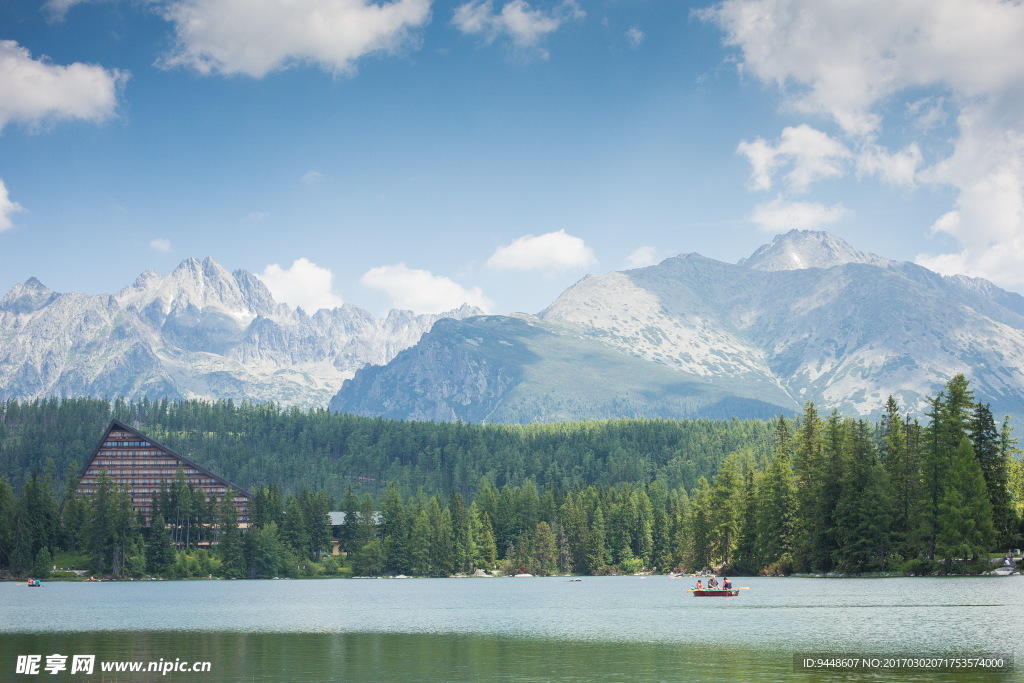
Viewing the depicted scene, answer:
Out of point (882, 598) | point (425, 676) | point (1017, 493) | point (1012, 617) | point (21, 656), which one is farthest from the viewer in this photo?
point (1017, 493)

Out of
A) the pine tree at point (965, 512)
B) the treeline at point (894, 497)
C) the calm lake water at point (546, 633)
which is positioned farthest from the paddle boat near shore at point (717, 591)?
the pine tree at point (965, 512)

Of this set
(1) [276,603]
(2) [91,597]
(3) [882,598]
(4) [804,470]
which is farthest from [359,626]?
(4) [804,470]

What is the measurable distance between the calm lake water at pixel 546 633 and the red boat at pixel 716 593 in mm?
1162

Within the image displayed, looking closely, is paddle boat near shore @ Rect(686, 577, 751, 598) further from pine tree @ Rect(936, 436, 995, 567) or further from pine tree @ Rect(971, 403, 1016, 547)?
pine tree @ Rect(971, 403, 1016, 547)

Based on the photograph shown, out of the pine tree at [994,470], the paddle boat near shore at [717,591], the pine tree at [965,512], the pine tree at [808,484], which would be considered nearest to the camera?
the pine tree at [965,512]

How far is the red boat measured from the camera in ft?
408

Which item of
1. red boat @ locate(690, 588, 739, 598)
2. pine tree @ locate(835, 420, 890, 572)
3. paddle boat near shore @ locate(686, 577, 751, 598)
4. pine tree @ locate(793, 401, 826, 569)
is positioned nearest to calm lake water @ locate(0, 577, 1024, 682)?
red boat @ locate(690, 588, 739, 598)

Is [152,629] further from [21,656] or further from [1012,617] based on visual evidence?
Result: [1012,617]

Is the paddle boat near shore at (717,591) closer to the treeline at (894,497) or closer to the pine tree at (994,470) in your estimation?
the treeline at (894,497)

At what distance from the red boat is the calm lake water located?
1162 mm

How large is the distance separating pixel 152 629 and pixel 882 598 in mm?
66544

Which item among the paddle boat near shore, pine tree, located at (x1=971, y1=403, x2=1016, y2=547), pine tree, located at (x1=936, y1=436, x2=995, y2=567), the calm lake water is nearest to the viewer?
the calm lake water

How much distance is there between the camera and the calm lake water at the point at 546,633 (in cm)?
6169

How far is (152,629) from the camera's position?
304 feet
